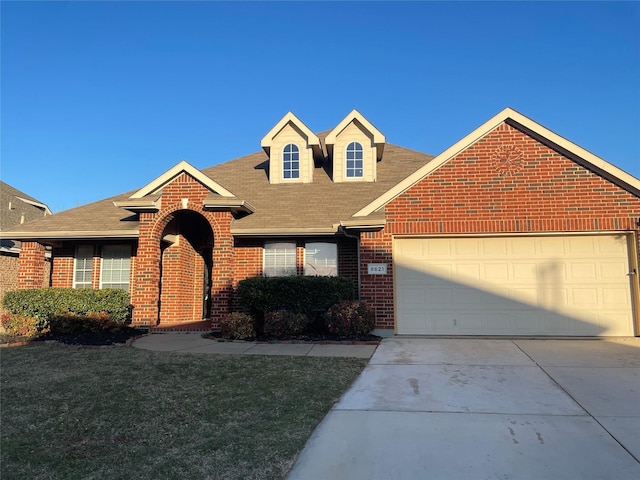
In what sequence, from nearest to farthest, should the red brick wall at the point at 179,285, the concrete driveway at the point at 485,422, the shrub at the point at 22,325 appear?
the concrete driveway at the point at 485,422
the shrub at the point at 22,325
the red brick wall at the point at 179,285

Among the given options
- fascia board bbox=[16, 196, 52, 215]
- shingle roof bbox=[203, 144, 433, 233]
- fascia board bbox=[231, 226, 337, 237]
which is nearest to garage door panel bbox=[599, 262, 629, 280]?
shingle roof bbox=[203, 144, 433, 233]

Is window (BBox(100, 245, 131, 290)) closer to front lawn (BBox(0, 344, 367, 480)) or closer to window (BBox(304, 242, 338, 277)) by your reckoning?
front lawn (BBox(0, 344, 367, 480))

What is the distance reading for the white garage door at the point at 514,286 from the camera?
9531 millimetres

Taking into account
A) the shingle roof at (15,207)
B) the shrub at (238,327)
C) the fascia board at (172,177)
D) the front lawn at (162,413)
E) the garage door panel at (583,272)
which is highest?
the shingle roof at (15,207)

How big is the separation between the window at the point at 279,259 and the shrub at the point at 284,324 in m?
2.21

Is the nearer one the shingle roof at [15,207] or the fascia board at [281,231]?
the fascia board at [281,231]

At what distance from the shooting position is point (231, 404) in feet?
17.5

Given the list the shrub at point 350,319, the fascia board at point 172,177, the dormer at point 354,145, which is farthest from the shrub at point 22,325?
the dormer at point 354,145

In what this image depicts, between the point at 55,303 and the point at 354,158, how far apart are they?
383 inches

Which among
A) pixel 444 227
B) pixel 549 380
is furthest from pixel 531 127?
pixel 549 380

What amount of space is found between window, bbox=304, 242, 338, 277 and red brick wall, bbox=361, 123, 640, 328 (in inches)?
72.6

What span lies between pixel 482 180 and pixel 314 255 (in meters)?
4.81

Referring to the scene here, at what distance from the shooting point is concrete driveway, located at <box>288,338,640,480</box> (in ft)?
12.0

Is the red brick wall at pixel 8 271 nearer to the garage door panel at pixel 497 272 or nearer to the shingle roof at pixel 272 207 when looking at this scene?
the shingle roof at pixel 272 207
